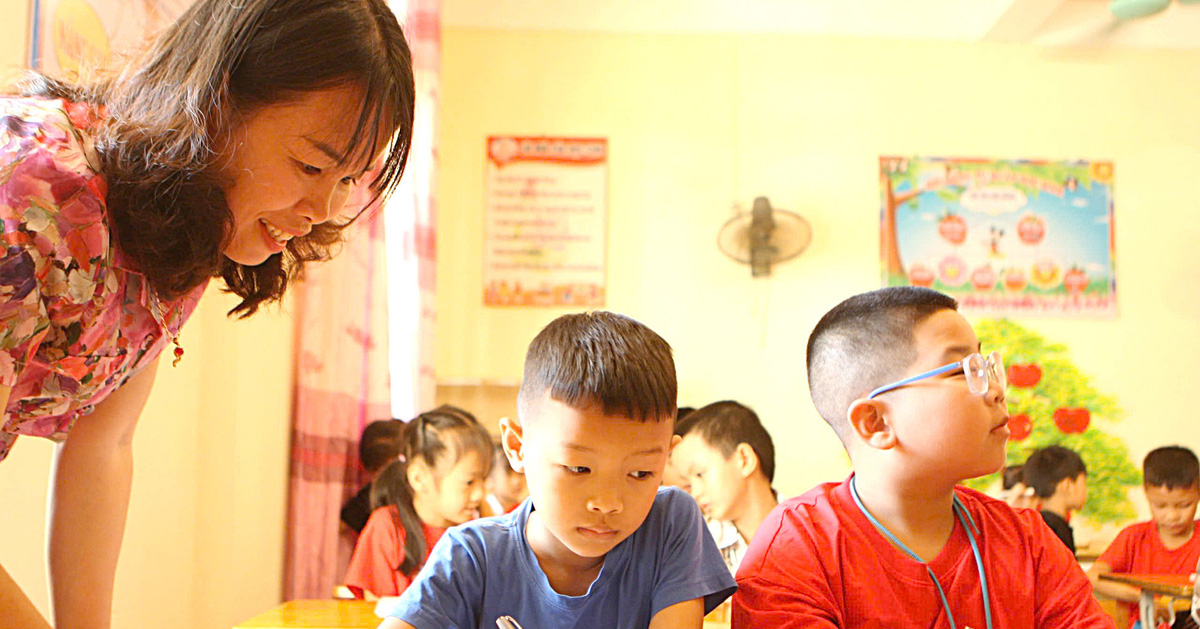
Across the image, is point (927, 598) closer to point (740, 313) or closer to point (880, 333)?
point (880, 333)

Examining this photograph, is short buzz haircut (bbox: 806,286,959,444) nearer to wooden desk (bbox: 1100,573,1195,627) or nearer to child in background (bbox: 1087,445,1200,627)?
wooden desk (bbox: 1100,573,1195,627)

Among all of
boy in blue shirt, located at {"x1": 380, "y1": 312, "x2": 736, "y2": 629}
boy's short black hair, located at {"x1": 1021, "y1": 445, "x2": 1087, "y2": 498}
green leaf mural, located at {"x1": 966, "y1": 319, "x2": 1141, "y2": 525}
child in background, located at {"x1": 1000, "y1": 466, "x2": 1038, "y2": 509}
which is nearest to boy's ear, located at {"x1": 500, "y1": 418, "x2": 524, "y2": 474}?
boy in blue shirt, located at {"x1": 380, "y1": 312, "x2": 736, "y2": 629}

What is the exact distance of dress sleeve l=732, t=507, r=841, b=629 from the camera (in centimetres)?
116

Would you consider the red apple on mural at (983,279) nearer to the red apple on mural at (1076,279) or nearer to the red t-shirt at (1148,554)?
the red apple on mural at (1076,279)

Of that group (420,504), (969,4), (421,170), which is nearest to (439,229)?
(421,170)

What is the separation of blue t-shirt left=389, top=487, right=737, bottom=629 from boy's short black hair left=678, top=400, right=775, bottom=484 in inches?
54.6

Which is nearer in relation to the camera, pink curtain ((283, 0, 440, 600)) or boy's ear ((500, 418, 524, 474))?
boy's ear ((500, 418, 524, 474))

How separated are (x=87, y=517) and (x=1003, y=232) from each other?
458 cm

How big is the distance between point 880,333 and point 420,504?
1780 millimetres

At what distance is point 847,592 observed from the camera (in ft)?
4.03

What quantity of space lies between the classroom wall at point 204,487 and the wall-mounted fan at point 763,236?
2.48 m

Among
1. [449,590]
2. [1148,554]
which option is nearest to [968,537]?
[449,590]

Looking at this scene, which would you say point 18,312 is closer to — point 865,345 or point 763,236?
point 865,345

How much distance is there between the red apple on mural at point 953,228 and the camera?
480 centimetres
